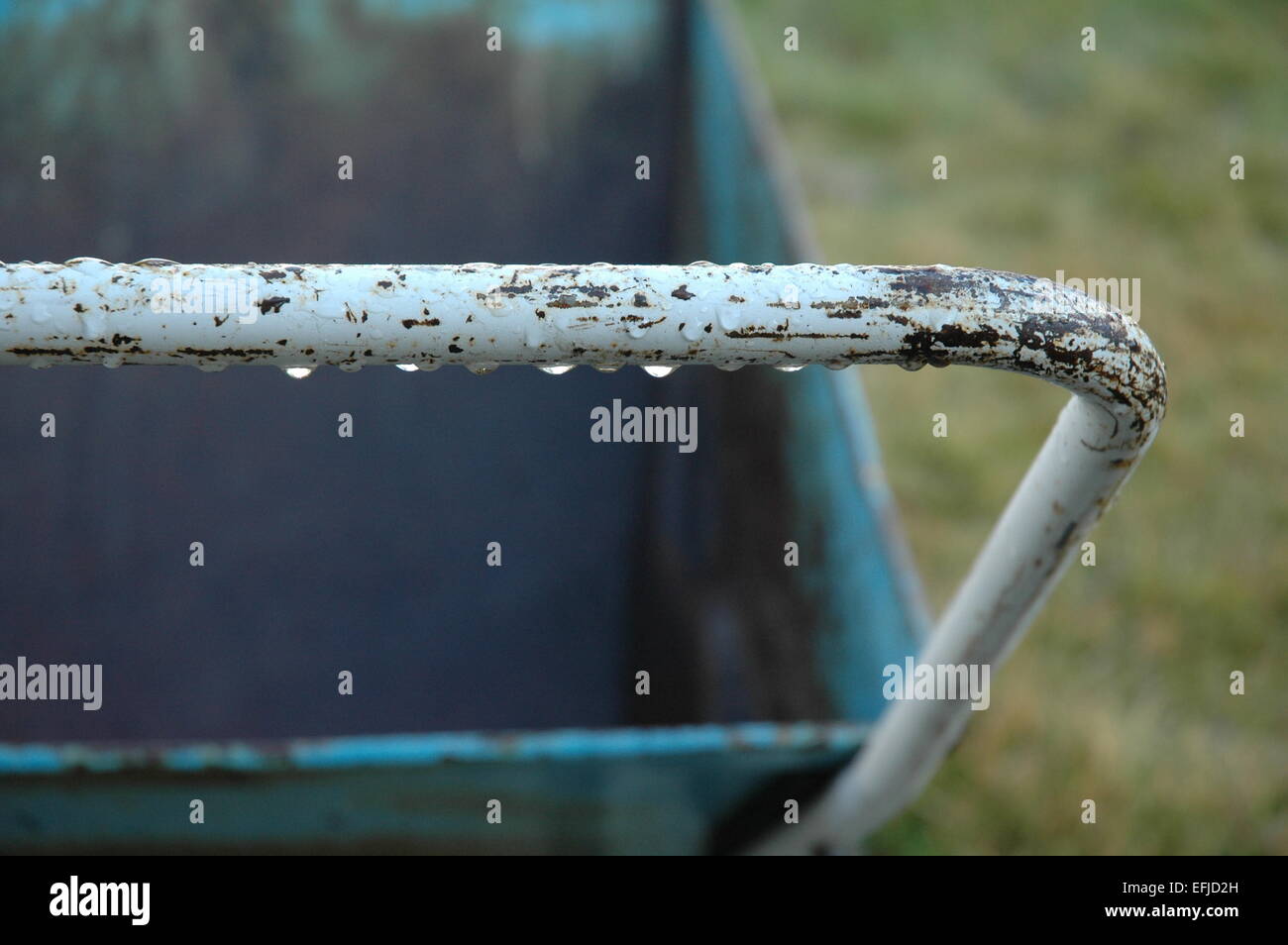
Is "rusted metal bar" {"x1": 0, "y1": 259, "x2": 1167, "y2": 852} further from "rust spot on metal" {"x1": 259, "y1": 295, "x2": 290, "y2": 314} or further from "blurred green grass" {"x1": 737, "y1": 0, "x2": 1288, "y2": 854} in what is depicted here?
"blurred green grass" {"x1": 737, "y1": 0, "x2": 1288, "y2": 854}

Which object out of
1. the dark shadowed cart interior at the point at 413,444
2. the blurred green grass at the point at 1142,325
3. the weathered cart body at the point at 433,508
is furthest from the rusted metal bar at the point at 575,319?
the blurred green grass at the point at 1142,325

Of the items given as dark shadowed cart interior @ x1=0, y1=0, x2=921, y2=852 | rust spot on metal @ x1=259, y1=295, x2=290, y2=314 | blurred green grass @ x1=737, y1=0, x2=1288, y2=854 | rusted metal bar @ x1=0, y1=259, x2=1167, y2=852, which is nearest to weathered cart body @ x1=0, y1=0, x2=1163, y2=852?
dark shadowed cart interior @ x1=0, y1=0, x2=921, y2=852

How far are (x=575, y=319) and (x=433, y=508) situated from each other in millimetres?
1681

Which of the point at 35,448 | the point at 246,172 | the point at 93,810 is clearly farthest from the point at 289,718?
the point at 246,172

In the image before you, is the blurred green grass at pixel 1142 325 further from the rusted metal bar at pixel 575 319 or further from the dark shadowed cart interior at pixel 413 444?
the rusted metal bar at pixel 575 319

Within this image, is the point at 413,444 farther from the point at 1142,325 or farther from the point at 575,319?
the point at 1142,325

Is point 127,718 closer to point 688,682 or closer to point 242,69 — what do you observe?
point 688,682

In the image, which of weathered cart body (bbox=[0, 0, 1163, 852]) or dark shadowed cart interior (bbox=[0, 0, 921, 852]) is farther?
dark shadowed cart interior (bbox=[0, 0, 921, 852])

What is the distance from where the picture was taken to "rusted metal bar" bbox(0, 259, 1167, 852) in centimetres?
53

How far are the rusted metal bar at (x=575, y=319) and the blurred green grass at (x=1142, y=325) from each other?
5.09 feet

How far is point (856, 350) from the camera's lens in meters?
0.57

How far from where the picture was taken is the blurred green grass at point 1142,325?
2.00 m

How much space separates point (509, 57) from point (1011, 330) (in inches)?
87.3

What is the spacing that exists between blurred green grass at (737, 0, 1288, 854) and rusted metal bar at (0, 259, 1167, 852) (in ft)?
5.09
